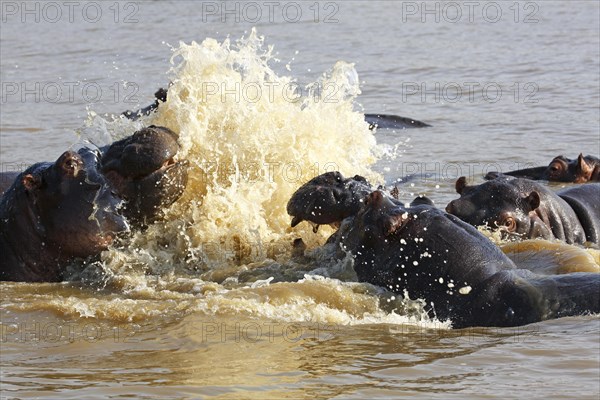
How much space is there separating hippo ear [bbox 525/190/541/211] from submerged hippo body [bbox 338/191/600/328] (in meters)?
1.41

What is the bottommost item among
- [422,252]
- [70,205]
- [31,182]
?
[422,252]

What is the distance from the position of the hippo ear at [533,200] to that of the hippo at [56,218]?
2560mm

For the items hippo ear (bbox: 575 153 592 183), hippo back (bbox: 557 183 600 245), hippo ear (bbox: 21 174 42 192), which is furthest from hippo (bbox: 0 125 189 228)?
hippo ear (bbox: 575 153 592 183)

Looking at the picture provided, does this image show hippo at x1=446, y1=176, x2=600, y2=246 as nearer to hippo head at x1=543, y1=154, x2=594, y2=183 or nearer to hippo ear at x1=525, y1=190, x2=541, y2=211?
hippo ear at x1=525, y1=190, x2=541, y2=211

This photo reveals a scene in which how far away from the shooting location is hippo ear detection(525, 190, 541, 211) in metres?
7.20

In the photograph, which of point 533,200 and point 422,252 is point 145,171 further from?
point 533,200

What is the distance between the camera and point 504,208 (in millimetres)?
7281

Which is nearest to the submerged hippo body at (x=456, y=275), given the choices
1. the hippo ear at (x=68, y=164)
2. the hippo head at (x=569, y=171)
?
the hippo ear at (x=68, y=164)

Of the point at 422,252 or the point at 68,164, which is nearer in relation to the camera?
the point at 422,252

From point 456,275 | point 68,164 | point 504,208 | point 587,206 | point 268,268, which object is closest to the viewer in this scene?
point 456,275

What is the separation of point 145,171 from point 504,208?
2.32 metres

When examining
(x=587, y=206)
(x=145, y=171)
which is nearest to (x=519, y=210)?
(x=587, y=206)

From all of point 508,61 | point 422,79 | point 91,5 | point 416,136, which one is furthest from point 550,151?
point 91,5

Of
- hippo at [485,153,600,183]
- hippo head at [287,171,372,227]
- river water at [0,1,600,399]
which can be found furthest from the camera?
hippo at [485,153,600,183]
